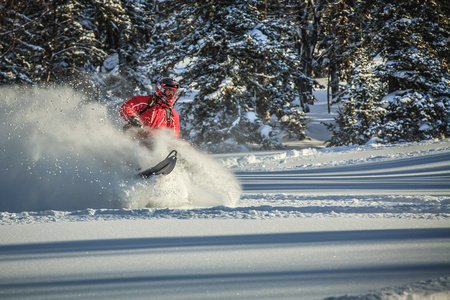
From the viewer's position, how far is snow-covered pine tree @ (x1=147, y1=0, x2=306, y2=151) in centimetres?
1706

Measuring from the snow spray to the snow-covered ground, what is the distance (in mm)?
17

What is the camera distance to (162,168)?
538cm

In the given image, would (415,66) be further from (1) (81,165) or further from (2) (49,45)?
(2) (49,45)

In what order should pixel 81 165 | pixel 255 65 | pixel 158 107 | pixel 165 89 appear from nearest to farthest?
pixel 81 165
pixel 165 89
pixel 158 107
pixel 255 65

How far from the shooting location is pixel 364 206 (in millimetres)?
5219

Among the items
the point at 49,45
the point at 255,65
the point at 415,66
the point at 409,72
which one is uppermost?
the point at 49,45

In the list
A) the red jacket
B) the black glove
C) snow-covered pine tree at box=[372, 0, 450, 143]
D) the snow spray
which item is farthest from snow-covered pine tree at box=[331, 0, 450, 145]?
the black glove

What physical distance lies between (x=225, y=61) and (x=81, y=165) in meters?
12.4

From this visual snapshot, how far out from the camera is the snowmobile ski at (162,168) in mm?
5348

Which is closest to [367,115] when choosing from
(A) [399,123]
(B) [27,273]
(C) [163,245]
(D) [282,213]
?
(A) [399,123]

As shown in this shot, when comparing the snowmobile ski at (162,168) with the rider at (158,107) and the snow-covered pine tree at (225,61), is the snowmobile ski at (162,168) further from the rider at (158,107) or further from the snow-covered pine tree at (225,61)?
the snow-covered pine tree at (225,61)

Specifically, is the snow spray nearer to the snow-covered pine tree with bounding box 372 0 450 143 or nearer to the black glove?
the black glove

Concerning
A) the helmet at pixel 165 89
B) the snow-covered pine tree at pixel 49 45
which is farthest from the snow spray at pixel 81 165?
the snow-covered pine tree at pixel 49 45

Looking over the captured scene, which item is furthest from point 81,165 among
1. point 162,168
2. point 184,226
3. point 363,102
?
point 363,102
